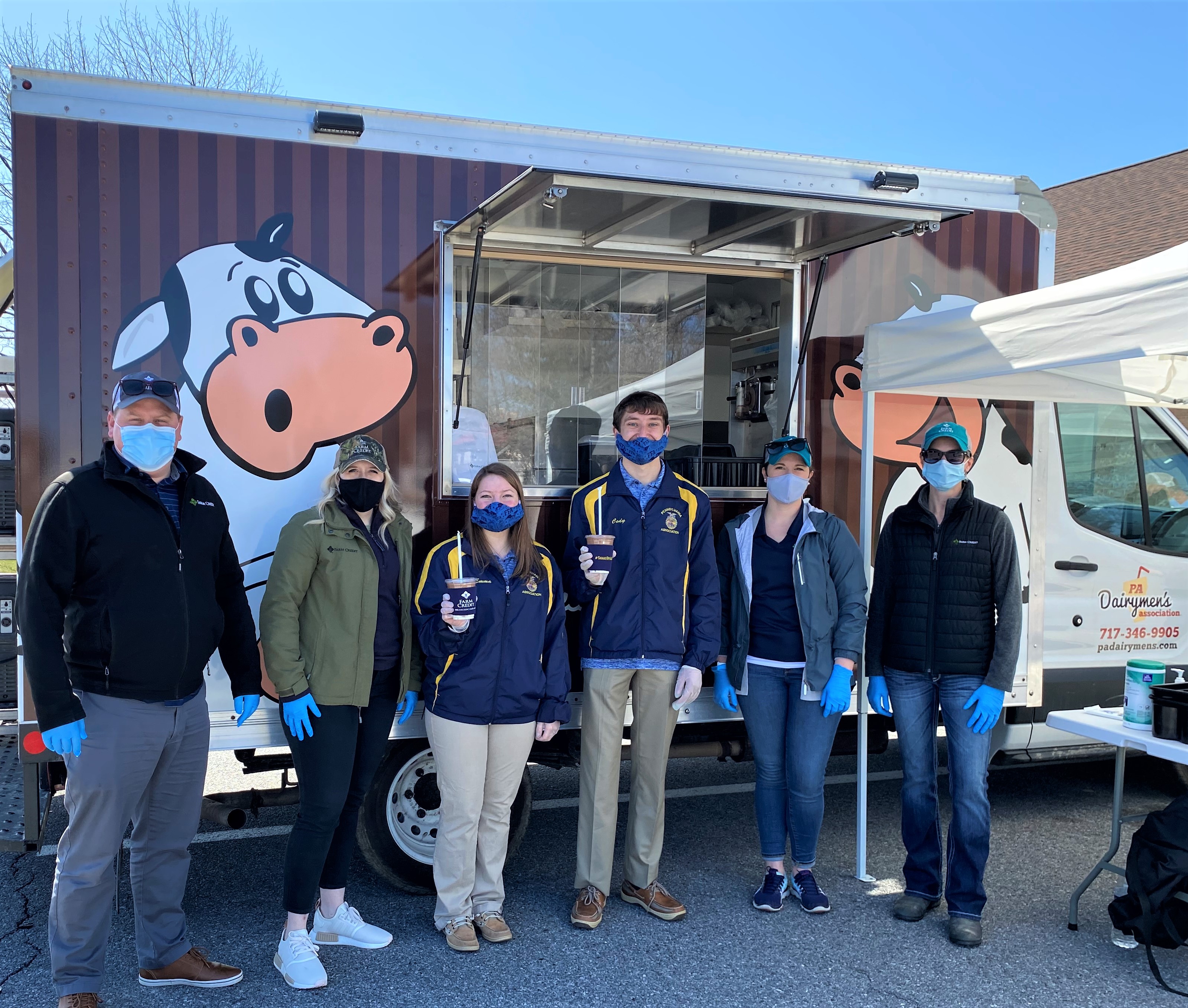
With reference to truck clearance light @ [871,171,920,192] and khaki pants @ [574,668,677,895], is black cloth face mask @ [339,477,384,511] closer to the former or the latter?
khaki pants @ [574,668,677,895]

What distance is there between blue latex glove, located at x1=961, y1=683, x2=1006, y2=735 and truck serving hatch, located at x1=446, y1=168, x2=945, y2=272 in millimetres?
1732

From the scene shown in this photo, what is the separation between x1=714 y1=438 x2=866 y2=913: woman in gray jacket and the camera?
3750 millimetres

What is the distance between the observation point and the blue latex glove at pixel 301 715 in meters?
3.18

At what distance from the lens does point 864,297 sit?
14.6ft

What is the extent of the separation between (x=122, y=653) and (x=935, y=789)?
284cm

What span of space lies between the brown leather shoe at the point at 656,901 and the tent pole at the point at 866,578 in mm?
817

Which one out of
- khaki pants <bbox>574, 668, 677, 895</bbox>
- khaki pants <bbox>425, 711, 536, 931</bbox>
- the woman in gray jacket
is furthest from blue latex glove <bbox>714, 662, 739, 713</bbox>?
khaki pants <bbox>425, 711, 536, 931</bbox>

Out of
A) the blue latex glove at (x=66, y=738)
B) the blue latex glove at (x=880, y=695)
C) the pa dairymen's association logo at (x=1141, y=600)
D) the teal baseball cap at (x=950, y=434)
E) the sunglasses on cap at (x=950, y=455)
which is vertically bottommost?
the blue latex glove at (x=880, y=695)

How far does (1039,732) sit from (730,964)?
6.69 ft

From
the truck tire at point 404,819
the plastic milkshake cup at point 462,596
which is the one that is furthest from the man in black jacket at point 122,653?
the truck tire at point 404,819

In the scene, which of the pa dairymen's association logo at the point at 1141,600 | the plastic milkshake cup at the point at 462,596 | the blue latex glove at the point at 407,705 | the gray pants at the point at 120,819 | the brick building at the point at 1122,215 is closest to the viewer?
the gray pants at the point at 120,819

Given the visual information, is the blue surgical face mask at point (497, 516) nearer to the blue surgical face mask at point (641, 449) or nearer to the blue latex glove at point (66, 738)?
the blue surgical face mask at point (641, 449)

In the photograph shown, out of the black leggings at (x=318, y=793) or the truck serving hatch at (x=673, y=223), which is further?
the truck serving hatch at (x=673, y=223)

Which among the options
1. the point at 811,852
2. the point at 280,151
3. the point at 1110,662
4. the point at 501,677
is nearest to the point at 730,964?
the point at 811,852
